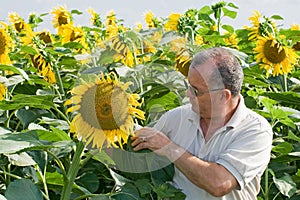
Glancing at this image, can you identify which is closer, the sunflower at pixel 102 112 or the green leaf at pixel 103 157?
the sunflower at pixel 102 112

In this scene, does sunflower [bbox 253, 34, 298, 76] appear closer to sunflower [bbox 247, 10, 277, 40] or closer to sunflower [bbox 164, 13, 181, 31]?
sunflower [bbox 247, 10, 277, 40]

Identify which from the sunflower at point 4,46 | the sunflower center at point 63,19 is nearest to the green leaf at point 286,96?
the sunflower at point 4,46

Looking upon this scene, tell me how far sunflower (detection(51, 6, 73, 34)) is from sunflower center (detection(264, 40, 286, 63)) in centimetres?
146

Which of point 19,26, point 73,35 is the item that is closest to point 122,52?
point 73,35

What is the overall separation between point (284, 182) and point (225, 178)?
524 mm

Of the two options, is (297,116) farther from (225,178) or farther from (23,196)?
(23,196)

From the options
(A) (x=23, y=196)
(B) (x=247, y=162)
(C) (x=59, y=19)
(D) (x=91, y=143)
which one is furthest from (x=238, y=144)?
(C) (x=59, y=19)

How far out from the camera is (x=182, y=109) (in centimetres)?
281

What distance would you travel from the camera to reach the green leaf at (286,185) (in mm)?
2943

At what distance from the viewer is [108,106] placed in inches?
84.7

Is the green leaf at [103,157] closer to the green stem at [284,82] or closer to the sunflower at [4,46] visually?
the sunflower at [4,46]

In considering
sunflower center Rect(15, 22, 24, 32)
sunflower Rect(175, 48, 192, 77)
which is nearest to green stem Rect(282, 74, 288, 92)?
sunflower Rect(175, 48, 192, 77)

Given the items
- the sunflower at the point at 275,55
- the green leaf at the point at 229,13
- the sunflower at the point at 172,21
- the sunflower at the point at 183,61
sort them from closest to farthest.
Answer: the sunflower at the point at 183,61 < the sunflower at the point at 275,55 < the sunflower at the point at 172,21 < the green leaf at the point at 229,13

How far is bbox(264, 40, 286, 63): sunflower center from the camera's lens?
380 cm
